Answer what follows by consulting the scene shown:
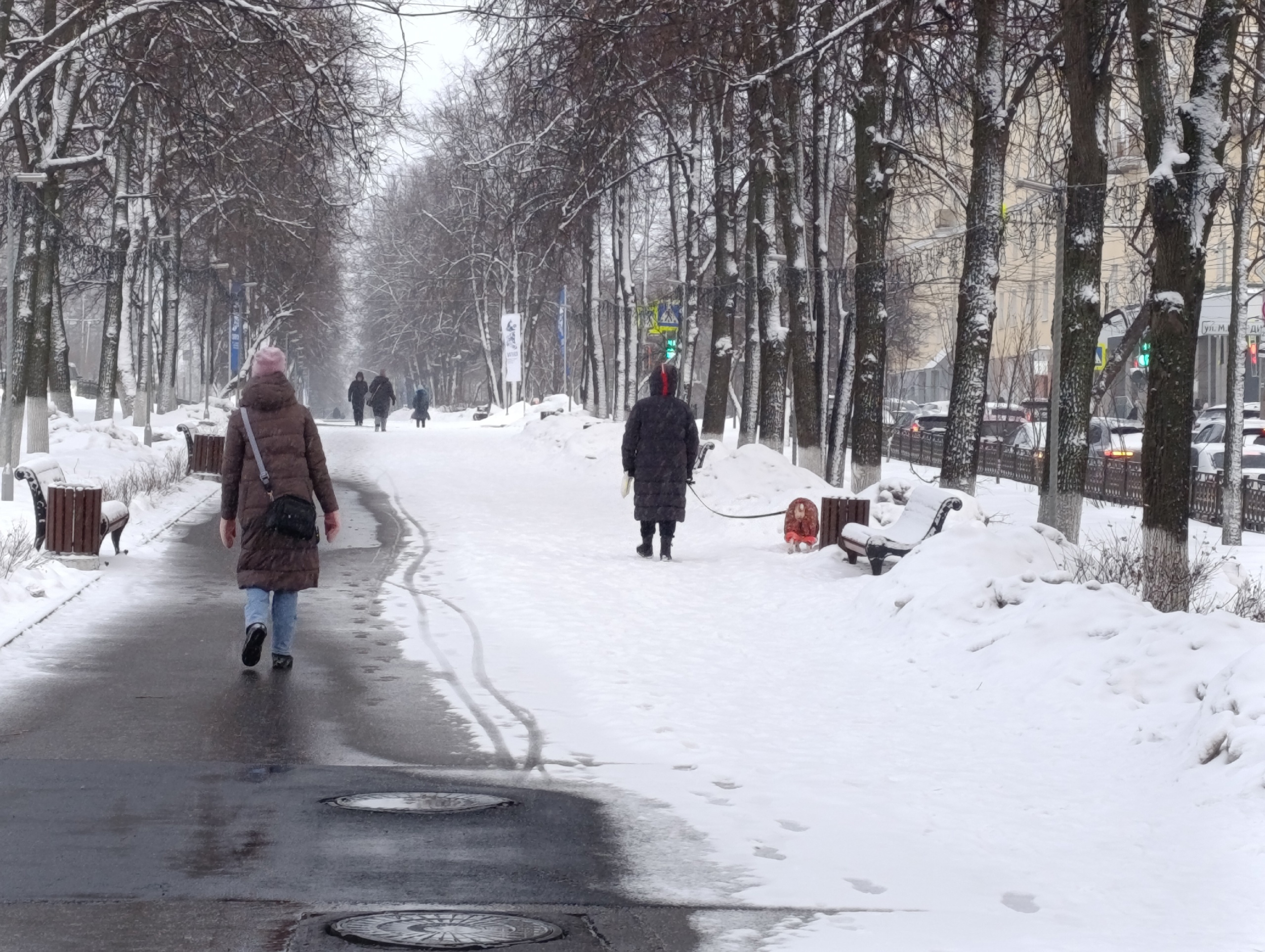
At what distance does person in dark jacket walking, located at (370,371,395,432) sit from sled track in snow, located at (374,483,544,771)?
112 ft

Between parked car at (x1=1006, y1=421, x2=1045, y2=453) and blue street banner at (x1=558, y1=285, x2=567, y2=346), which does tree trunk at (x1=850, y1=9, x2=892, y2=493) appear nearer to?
parked car at (x1=1006, y1=421, x2=1045, y2=453)

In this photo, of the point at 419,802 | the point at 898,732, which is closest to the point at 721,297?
the point at 898,732

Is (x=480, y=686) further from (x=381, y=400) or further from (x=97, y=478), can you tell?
(x=381, y=400)

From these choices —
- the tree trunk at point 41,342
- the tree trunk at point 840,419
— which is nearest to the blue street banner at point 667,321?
the tree trunk at point 840,419

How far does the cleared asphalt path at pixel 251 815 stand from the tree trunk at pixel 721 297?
61.9ft

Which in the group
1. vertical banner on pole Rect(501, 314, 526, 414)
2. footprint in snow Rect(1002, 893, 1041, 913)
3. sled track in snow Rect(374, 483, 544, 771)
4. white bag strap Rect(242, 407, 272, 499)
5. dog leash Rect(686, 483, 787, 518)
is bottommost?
sled track in snow Rect(374, 483, 544, 771)

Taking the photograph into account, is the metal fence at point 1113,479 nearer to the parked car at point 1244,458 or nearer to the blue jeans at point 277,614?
the parked car at point 1244,458

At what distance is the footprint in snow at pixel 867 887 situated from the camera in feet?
17.9

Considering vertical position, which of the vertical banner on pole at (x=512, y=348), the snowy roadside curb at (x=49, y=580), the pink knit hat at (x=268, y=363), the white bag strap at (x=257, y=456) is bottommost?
the snowy roadside curb at (x=49, y=580)

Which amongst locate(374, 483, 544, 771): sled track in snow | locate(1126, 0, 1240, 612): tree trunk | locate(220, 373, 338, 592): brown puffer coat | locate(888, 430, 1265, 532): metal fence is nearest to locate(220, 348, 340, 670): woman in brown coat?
locate(220, 373, 338, 592): brown puffer coat

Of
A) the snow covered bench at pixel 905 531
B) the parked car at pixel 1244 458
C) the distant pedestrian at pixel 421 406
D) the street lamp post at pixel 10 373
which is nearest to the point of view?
the snow covered bench at pixel 905 531

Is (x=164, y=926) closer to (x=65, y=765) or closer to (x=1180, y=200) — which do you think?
(x=65, y=765)

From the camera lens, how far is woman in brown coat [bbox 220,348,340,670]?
9.73 m

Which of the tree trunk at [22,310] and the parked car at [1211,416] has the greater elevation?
the tree trunk at [22,310]
